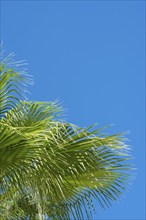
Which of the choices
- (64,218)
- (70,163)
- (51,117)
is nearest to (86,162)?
(70,163)

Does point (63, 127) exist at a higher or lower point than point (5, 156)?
higher

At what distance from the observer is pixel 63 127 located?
204 inches

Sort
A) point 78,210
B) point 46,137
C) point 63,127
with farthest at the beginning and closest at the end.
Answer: point 78,210 → point 63,127 → point 46,137

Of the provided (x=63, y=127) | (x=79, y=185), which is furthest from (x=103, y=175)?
(x=63, y=127)

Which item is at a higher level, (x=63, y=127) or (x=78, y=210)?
(x=63, y=127)

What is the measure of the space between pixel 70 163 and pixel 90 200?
1074 mm

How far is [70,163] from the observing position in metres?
5.26

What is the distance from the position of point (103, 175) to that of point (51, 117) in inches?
33.8

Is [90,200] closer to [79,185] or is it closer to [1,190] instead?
[79,185]

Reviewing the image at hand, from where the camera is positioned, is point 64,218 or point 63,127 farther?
point 64,218

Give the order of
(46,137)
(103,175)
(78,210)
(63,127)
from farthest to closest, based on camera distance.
Answer: (78,210) < (103,175) < (63,127) < (46,137)

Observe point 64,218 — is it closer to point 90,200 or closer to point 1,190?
point 90,200

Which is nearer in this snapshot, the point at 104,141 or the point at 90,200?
the point at 104,141

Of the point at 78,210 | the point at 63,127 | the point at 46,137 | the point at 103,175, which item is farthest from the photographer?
the point at 78,210
